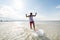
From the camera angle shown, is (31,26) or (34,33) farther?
(31,26)

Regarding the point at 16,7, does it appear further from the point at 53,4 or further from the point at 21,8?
the point at 53,4

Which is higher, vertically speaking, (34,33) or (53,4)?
(53,4)

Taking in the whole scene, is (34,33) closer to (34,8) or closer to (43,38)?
(43,38)

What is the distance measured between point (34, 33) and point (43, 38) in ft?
1.38

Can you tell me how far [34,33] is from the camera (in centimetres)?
439

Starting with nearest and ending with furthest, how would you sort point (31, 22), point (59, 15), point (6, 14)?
point (31, 22) < point (6, 14) < point (59, 15)

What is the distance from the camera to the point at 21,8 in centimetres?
477

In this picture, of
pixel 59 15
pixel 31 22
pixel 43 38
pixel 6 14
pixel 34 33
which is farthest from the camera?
pixel 59 15

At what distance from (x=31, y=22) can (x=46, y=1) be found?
3.21ft

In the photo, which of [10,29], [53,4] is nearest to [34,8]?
[53,4]

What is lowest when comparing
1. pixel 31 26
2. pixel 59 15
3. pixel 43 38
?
pixel 43 38

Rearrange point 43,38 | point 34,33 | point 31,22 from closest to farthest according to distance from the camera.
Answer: point 43,38 → point 34,33 → point 31,22

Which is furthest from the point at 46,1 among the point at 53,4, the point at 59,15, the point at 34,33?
the point at 34,33

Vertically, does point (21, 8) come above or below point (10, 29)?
above
